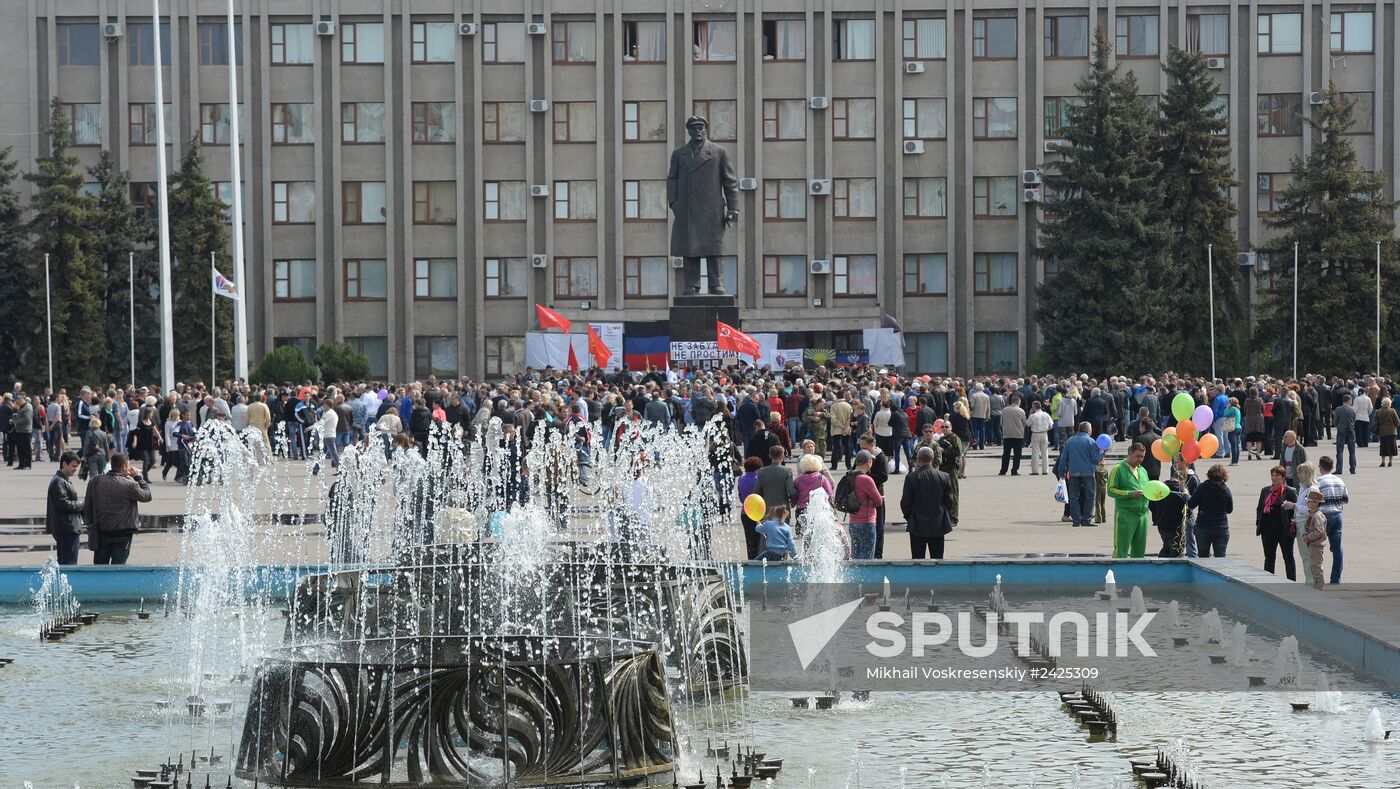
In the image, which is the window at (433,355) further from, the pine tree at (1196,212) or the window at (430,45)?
the pine tree at (1196,212)

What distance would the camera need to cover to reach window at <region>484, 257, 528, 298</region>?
6112 cm

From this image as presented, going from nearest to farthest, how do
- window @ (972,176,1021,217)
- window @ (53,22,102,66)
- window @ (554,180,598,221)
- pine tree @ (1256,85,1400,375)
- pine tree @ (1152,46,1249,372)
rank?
1. pine tree @ (1256,85,1400,375)
2. pine tree @ (1152,46,1249,372)
3. window @ (53,22,102,66)
4. window @ (972,176,1021,217)
5. window @ (554,180,598,221)

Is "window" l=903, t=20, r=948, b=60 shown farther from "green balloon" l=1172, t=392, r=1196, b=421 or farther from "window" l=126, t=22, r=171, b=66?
"green balloon" l=1172, t=392, r=1196, b=421

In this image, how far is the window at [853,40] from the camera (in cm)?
6088

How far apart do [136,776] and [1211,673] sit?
288 inches

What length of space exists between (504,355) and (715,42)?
12541mm

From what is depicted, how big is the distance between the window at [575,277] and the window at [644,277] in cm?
107

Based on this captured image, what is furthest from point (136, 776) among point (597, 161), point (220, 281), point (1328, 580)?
point (597, 161)

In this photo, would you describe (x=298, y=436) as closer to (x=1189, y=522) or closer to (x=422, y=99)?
(x=1189, y=522)

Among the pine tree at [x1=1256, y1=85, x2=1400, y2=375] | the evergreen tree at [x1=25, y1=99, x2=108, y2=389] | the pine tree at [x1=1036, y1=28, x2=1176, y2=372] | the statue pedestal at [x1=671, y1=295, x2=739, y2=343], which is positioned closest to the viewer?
the statue pedestal at [x1=671, y1=295, x2=739, y2=343]

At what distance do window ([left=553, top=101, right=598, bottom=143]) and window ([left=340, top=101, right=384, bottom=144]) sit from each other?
5.87 metres

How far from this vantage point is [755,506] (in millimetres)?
18031

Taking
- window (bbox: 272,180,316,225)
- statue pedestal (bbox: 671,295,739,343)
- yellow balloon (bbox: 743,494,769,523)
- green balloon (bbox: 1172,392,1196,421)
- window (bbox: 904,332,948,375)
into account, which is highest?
window (bbox: 272,180,316,225)

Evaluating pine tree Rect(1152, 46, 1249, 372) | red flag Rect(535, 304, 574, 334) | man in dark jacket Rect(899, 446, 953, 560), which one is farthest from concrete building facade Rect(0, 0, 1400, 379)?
man in dark jacket Rect(899, 446, 953, 560)
